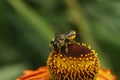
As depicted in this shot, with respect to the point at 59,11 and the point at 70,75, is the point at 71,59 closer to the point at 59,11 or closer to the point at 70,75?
the point at 70,75

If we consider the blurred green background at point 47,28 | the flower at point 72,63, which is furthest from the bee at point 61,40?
the blurred green background at point 47,28

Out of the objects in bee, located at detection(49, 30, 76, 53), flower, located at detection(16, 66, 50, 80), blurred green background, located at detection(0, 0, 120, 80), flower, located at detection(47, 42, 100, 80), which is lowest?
flower, located at detection(47, 42, 100, 80)

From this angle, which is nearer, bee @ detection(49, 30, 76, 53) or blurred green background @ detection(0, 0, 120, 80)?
bee @ detection(49, 30, 76, 53)

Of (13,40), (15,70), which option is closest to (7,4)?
(13,40)

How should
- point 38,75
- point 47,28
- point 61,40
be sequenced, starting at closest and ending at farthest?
1. point 61,40
2. point 38,75
3. point 47,28

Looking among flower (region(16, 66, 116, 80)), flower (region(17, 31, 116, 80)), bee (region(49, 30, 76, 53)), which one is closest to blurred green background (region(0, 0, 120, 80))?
flower (region(16, 66, 116, 80))

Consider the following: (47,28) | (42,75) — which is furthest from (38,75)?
(47,28)

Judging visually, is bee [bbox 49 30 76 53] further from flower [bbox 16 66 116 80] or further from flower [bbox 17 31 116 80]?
flower [bbox 16 66 116 80]

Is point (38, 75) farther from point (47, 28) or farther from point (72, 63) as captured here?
point (47, 28)
